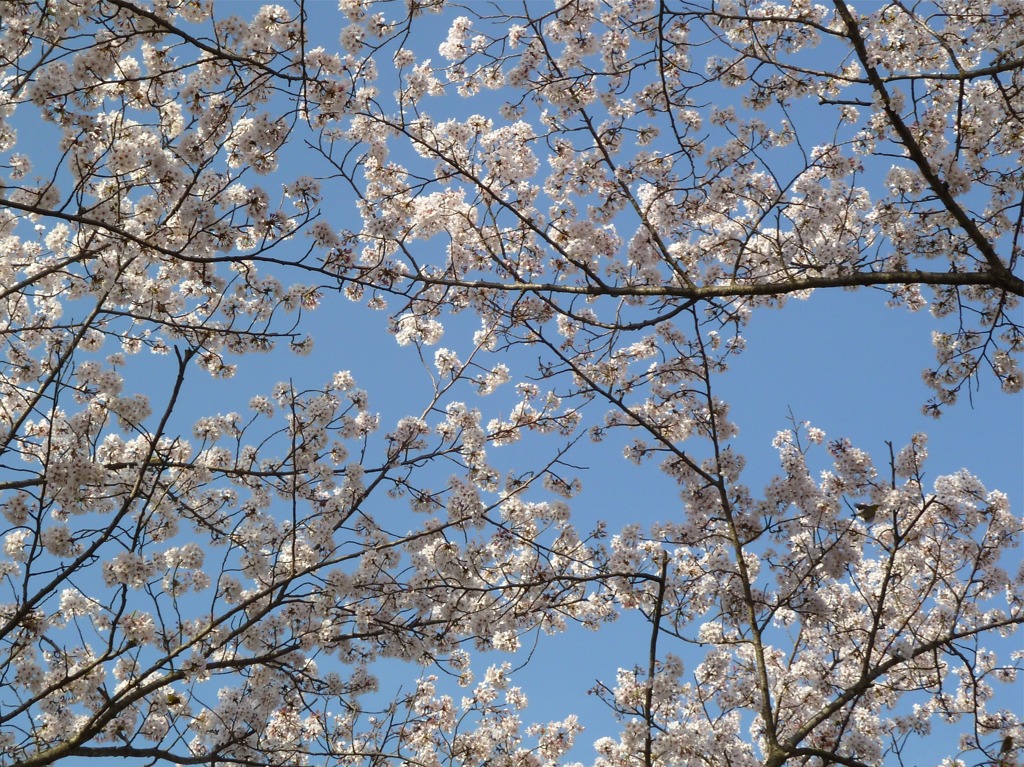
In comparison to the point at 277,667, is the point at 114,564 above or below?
above

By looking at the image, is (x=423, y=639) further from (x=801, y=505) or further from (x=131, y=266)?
(x=131, y=266)

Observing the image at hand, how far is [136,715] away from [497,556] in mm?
3163

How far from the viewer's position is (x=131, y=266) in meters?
6.86

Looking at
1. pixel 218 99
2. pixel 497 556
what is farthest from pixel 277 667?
pixel 218 99

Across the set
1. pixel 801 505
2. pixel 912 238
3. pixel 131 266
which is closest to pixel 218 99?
pixel 131 266

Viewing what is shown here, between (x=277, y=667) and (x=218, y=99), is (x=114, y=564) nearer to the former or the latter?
(x=277, y=667)

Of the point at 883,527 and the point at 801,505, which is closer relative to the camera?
the point at 801,505

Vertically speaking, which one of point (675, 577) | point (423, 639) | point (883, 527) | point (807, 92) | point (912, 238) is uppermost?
point (807, 92)

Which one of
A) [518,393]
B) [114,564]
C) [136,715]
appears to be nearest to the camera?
[114,564]

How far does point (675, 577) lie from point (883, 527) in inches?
102

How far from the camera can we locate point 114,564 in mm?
5855

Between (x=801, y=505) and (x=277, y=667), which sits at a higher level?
(x=801, y=505)

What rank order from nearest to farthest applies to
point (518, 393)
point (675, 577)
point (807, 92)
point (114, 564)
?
point (114, 564), point (807, 92), point (675, 577), point (518, 393)

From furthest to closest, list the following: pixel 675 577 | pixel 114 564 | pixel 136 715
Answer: pixel 675 577, pixel 136 715, pixel 114 564
